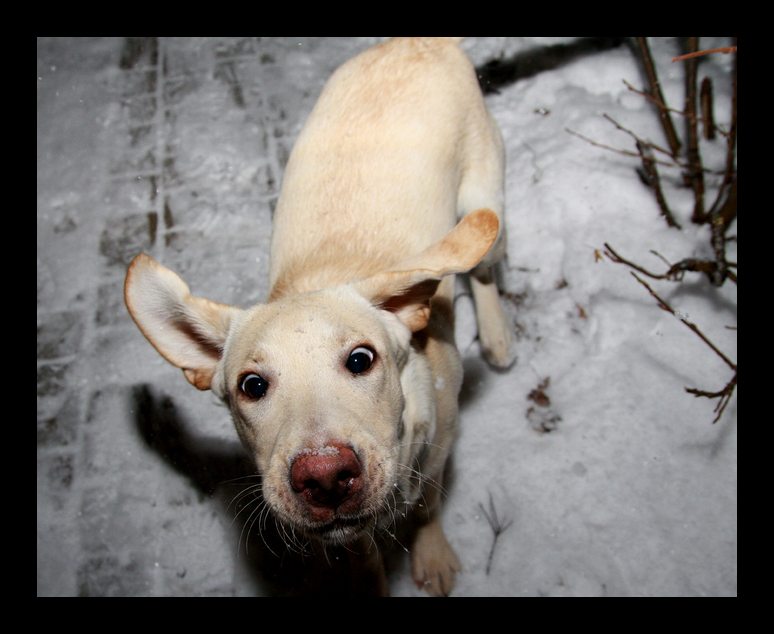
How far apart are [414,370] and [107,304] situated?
2.56 m

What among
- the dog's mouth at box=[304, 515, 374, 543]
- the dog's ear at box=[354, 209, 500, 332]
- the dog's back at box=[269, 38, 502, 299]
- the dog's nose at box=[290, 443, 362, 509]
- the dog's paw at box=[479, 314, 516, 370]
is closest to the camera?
the dog's nose at box=[290, 443, 362, 509]

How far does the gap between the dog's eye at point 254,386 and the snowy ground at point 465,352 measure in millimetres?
1420

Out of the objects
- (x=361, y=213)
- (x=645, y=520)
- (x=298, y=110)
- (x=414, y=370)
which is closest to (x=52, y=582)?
(x=414, y=370)

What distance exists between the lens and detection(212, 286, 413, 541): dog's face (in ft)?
4.72

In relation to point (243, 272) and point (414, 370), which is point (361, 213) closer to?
point (414, 370)

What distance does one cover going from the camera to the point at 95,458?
3.10 meters

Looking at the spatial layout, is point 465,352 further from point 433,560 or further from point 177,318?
point 177,318

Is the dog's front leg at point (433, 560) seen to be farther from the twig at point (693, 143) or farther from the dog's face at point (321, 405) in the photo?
the twig at point (693, 143)

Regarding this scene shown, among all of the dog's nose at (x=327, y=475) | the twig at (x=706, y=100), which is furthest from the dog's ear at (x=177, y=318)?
the twig at (x=706, y=100)

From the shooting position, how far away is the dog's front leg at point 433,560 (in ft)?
8.45

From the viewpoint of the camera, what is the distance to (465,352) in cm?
326

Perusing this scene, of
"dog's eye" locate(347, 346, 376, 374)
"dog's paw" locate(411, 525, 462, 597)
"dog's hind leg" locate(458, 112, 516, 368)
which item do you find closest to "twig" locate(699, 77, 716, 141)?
"dog's hind leg" locate(458, 112, 516, 368)

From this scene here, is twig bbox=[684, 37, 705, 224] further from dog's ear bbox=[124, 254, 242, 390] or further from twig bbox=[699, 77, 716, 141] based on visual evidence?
dog's ear bbox=[124, 254, 242, 390]

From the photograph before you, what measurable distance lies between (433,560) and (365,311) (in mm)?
1485
